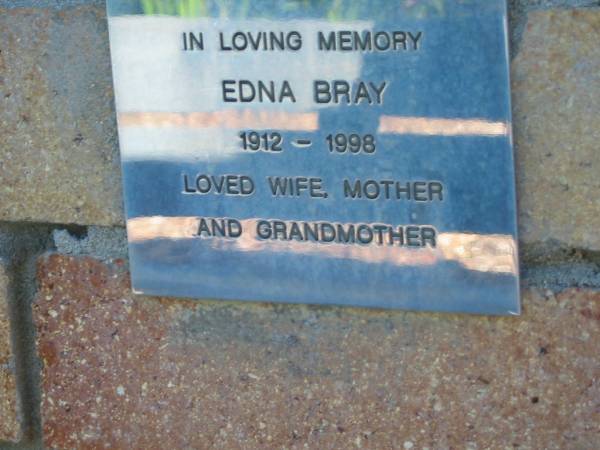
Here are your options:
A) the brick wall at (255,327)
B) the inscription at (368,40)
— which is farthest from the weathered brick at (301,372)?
the inscription at (368,40)

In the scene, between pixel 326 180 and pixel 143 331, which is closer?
pixel 326 180

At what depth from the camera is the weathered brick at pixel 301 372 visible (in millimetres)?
975

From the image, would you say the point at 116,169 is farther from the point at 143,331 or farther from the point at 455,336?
the point at 455,336

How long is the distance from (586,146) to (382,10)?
0.22m

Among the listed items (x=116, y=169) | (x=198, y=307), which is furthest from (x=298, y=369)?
(x=116, y=169)

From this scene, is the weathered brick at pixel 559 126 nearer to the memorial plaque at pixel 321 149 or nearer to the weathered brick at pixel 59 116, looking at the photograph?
the memorial plaque at pixel 321 149

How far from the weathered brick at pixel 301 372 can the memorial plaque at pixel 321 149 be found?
1.6 inches

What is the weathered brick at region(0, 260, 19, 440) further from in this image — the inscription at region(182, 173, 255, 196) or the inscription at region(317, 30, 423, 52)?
the inscription at region(317, 30, 423, 52)

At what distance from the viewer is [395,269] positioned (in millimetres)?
976

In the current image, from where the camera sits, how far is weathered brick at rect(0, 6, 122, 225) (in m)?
1.07

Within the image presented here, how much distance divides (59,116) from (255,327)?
12.3 inches

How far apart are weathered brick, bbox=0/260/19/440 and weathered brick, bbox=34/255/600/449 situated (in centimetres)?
4

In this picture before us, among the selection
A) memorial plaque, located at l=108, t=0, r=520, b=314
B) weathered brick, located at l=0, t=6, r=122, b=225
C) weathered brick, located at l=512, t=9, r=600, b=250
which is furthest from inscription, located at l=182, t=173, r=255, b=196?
weathered brick, located at l=512, t=9, r=600, b=250

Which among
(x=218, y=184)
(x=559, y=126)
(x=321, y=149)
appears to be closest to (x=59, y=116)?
(x=218, y=184)
